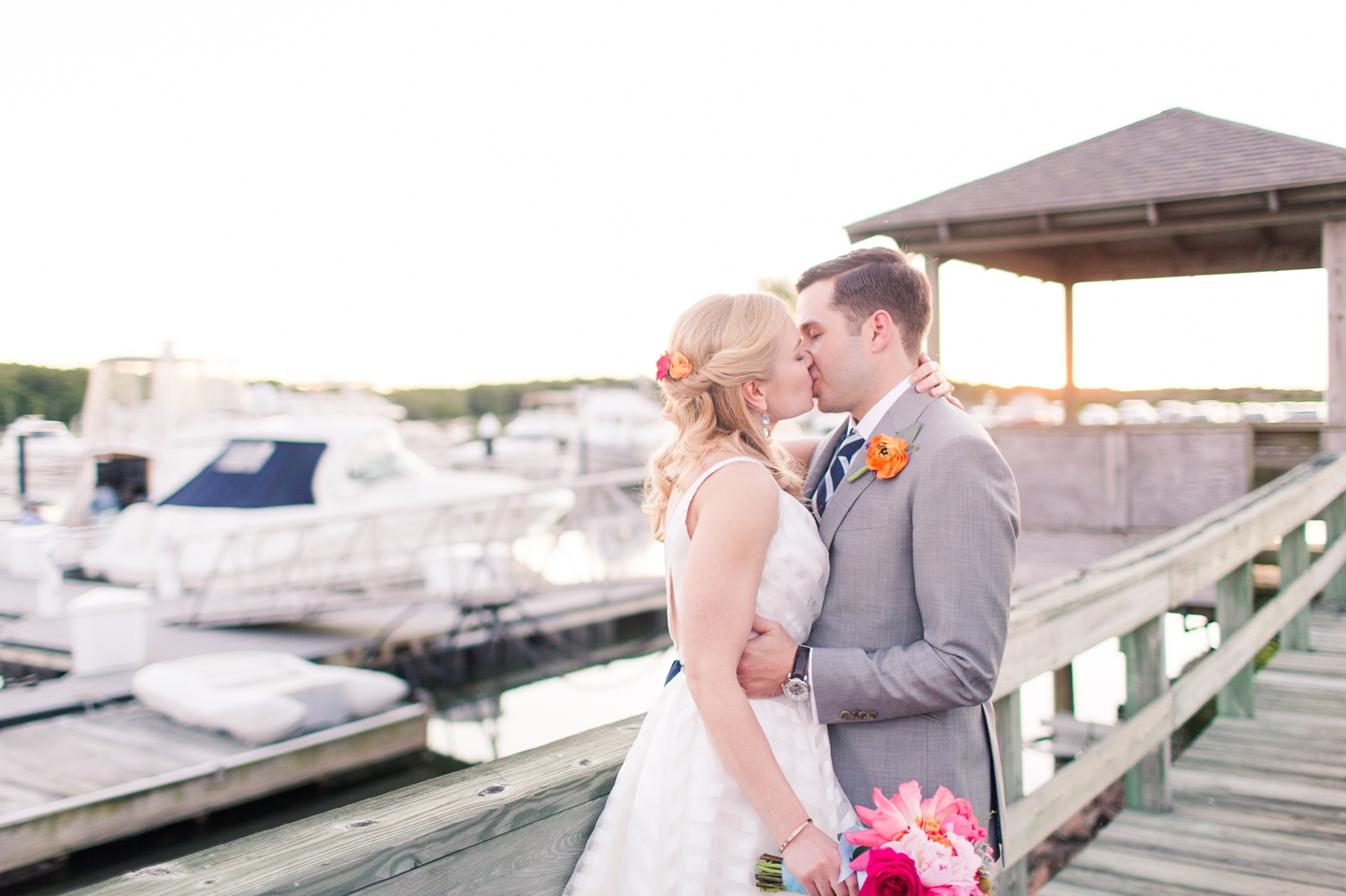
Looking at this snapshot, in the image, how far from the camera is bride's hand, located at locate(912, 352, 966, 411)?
183 cm

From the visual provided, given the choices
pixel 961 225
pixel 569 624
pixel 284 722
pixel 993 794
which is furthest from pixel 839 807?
pixel 569 624

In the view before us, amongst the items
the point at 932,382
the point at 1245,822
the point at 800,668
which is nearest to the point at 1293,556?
the point at 1245,822

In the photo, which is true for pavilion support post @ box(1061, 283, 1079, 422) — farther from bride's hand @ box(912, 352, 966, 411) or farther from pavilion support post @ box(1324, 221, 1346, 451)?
bride's hand @ box(912, 352, 966, 411)

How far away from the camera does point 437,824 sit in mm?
1367

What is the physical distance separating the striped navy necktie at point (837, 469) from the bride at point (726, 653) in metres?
0.11

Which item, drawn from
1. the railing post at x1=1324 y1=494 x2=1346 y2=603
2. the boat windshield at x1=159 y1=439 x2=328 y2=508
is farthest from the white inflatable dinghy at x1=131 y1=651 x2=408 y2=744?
the railing post at x1=1324 y1=494 x2=1346 y2=603

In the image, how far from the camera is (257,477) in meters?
12.4

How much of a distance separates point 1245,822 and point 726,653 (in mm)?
3185

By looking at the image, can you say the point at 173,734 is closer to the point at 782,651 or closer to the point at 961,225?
the point at 782,651

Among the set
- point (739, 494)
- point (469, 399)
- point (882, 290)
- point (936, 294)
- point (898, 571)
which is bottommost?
point (898, 571)

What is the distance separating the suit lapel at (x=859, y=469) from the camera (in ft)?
5.74

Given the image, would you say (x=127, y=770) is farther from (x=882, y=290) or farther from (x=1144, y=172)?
(x=1144, y=172)

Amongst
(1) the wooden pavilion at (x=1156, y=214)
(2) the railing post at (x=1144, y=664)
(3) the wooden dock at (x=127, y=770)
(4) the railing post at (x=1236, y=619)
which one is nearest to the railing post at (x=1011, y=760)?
(2) the railing post at (x=1144, y=664)

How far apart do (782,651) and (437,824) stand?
624 millimetres
